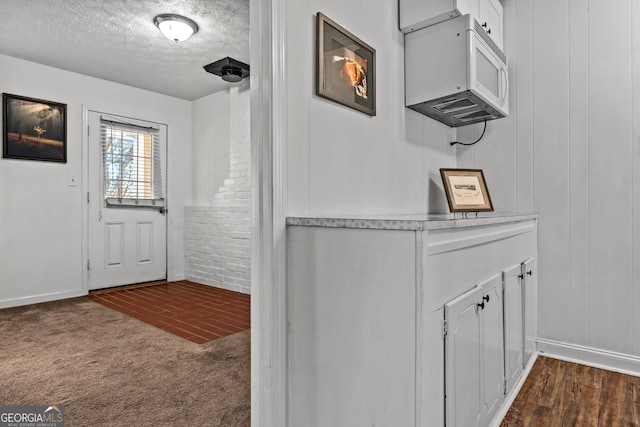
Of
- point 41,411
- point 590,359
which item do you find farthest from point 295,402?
point 590,359

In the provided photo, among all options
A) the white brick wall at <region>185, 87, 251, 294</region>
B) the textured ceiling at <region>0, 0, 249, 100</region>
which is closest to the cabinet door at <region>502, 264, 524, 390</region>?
the textured ceiling at <region>0, 0, 249, 100</region>

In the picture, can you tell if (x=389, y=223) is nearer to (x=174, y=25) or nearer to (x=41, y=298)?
(x=174, y=25)

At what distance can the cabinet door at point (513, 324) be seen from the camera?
1711 millimetres

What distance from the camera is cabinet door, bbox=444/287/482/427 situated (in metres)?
1.20

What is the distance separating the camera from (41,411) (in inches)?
68.4

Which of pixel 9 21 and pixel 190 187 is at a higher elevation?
pixel 9 21

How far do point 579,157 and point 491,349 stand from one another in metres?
1.52

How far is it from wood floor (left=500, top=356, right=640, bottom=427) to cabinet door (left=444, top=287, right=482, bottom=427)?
48 centimetres

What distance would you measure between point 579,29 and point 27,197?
481 cm

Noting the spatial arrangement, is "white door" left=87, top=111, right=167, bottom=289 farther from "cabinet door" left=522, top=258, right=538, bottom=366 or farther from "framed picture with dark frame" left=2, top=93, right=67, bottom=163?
"cabinet door" left=522, top=258, right=538, bottom=366

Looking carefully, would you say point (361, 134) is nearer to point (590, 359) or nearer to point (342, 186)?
point (342, 186)

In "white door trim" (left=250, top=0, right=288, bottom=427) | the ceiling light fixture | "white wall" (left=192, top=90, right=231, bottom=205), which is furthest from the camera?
"white wall" (left=192, top=90, right=231, bottom=205)

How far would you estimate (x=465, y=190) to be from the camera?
1.91 metres

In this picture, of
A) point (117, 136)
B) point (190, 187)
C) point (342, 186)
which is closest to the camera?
point (342, 186)
